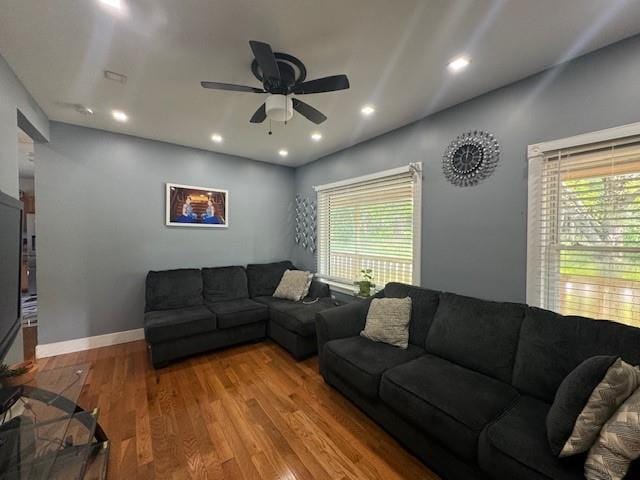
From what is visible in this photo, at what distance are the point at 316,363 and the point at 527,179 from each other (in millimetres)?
2590

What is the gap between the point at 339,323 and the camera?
2482 mm

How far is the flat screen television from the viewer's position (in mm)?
1307

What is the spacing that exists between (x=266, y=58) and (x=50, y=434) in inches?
90.5

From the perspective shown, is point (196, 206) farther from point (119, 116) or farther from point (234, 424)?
point (234, 424)

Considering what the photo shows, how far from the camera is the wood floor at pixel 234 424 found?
161 cm

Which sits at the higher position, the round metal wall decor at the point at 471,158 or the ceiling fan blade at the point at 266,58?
the ceiling fan blade at the point at 266,58

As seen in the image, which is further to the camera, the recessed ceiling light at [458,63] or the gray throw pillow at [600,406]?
the recessed ceiling light at [458,63]

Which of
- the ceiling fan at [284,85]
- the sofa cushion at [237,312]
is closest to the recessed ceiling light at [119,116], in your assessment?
the ceiling fan at [284,85]

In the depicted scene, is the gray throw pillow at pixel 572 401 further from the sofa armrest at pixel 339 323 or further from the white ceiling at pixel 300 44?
the white ceiling at pixel 300 44

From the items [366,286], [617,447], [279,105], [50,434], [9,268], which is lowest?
[50,434]

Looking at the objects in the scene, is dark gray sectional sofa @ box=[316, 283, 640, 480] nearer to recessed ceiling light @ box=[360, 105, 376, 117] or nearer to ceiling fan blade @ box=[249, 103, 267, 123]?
recessed ceiling light @ box=[360, 105, 376, 117]

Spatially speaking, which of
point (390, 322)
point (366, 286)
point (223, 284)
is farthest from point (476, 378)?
point (223, 284)

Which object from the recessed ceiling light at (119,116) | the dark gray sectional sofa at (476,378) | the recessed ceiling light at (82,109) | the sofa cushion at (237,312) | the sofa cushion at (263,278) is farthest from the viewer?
the sofa cushion at (263,278)

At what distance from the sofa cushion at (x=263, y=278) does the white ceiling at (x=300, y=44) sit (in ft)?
7.40
